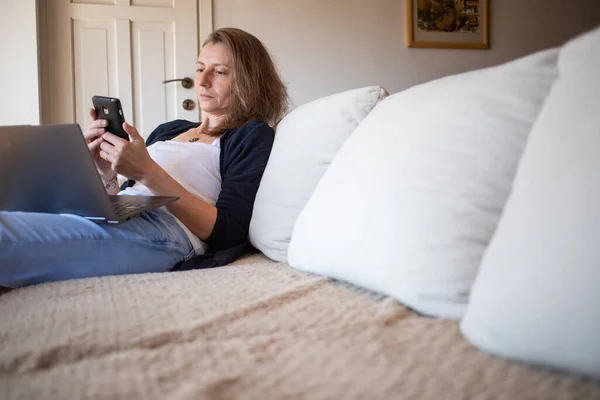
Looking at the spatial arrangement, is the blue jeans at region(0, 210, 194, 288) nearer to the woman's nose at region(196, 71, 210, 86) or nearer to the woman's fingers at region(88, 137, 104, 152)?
the woman's fingers at region(88, 137, 104, 152)

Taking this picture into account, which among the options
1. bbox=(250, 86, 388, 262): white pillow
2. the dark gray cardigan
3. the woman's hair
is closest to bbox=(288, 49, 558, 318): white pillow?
bbox=(250, 86, 388, 262): white pillow

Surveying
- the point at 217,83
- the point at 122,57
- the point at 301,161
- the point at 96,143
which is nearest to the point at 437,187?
the point at 301,161

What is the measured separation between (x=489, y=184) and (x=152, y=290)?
52 cm

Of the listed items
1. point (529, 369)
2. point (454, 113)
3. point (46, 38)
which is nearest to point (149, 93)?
point (46, 38)

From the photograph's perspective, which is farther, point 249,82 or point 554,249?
point 249,82

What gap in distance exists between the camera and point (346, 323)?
0.60m

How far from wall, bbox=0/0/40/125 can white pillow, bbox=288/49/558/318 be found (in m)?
2.31

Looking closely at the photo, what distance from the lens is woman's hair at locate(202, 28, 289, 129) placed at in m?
1.43

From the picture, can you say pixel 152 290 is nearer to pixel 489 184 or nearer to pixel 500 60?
pixel 489 184

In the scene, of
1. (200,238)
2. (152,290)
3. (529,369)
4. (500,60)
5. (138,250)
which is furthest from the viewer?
(500,60)

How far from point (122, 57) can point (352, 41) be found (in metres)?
1.32

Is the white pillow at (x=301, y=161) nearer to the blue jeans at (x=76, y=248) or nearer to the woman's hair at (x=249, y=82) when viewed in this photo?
the blue jeans at (x=76, y=248)

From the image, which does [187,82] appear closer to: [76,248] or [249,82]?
[249,82]

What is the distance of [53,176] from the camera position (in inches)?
34.9
